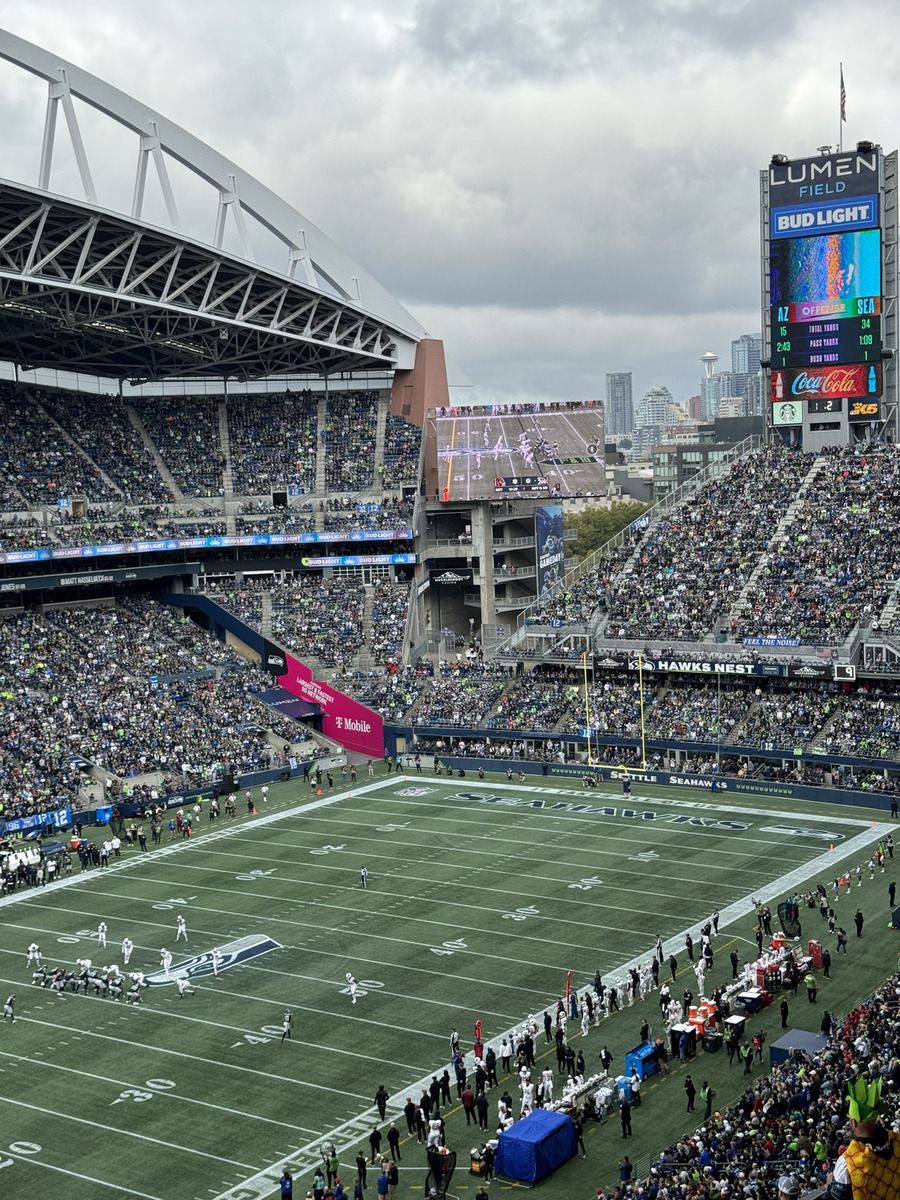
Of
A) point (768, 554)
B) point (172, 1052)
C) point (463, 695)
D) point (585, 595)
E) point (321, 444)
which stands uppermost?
point (321, 444)

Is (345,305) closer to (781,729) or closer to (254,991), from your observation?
(781,729)

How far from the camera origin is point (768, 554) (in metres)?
58.9

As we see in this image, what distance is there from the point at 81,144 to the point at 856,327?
34.3 m

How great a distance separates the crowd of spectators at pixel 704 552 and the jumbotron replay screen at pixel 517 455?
4634mm

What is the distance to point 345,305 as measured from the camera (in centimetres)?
6588

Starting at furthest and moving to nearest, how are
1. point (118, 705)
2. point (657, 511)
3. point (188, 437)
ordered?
point (188, 437), point (657, 511), point (118, 705)

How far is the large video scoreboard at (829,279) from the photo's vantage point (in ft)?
A: 205

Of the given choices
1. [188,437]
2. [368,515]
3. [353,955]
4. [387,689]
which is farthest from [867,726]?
[188,437]

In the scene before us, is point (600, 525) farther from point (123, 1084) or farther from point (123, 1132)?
point (123, 1132)

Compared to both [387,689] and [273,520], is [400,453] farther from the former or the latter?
[387,689]

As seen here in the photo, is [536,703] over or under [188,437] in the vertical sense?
under

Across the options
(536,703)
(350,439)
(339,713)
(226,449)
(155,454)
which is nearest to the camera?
(536,703)

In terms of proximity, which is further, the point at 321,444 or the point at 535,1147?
the point at 321,444

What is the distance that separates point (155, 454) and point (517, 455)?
19254mm
